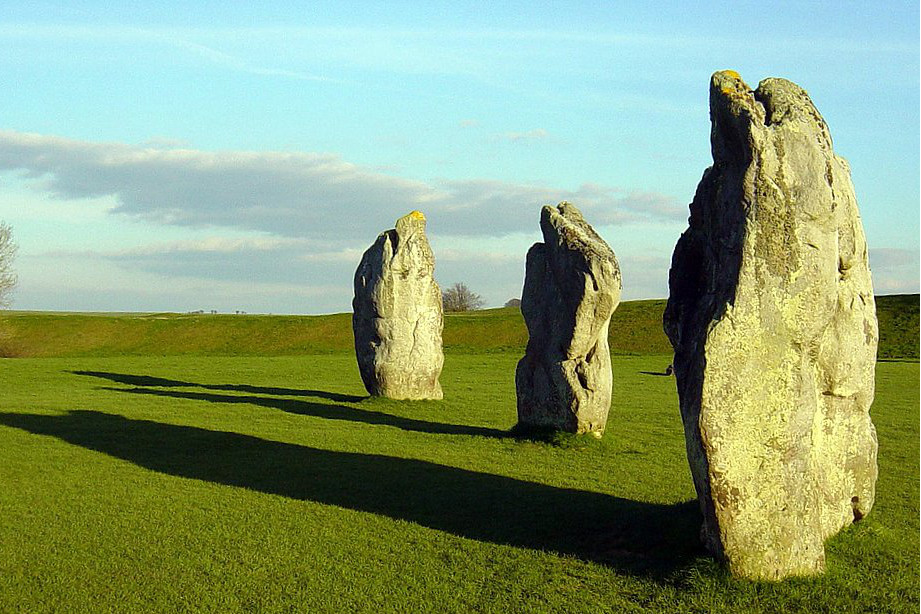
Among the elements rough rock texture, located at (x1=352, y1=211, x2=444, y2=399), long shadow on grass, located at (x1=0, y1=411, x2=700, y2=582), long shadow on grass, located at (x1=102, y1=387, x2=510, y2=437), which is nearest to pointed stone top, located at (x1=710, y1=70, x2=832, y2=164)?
long shadow on grass, located at (x1=0, y1=411, x2=700, y2=582)

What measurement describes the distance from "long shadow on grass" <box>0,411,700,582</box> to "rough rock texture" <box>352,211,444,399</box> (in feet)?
19.1

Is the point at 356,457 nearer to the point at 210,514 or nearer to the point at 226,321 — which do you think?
the point at 210,514

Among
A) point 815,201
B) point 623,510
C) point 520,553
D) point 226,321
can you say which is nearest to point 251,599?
point 520,553

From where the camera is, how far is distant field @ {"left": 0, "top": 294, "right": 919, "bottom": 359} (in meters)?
56.3

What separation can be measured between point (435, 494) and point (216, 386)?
1928cm

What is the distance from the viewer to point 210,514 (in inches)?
458

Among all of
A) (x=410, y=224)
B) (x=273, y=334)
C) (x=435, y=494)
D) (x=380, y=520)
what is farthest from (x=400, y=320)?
(x=273, y=334)

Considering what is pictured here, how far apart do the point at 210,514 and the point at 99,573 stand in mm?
2445

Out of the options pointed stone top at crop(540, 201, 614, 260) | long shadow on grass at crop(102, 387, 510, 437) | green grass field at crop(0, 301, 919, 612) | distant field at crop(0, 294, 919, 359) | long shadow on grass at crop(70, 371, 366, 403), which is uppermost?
pointed stone top at crop(540, 201, 614, 260)

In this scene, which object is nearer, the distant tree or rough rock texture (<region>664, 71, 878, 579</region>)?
rough rock texture (<region>664, 71, 878, 579</region>)

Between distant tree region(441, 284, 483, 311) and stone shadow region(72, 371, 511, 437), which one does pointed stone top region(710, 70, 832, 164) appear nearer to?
stone shadow region(72, 371, 511, 437)

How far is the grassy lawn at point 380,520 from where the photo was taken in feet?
27.7

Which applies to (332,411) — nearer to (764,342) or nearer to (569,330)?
(569,330)

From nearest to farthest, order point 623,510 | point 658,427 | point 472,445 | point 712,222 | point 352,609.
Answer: point 352,609 → point 712,222 → point 623,510 → point 472,445 → point 658,427
